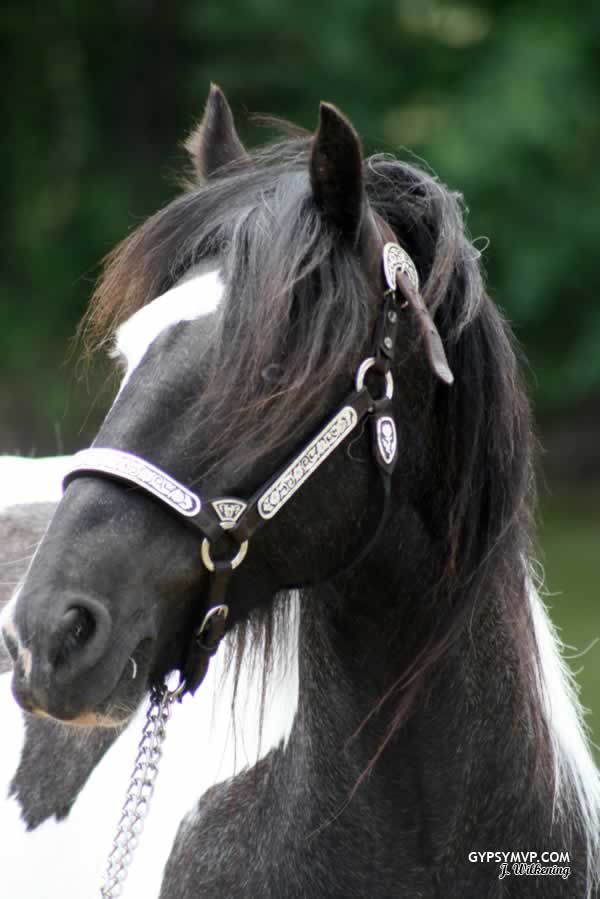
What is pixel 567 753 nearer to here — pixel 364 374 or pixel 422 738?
pixel 422 738

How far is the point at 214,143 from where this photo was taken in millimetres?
2320

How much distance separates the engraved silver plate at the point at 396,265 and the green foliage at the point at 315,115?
734cm

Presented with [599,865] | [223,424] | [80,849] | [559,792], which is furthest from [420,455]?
[80,849]

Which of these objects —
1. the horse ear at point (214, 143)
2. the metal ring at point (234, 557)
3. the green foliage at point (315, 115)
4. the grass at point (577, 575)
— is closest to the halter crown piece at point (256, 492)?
the metal ring at point (234, 557)

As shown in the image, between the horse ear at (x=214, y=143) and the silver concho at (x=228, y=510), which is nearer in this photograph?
the silver concho at (x=228, y=510)

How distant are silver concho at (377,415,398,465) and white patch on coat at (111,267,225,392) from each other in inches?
12.3

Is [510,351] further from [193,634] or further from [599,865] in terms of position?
[599,865]

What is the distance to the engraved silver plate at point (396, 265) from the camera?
6.45 feet

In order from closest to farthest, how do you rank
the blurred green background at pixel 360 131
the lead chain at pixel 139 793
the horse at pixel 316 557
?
the horse at pixel 316 557
the lead chain at pixel 139 793
the blurred green background at pixel 360 131

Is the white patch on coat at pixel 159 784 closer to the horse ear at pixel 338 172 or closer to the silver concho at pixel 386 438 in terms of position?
the silver concho at pixel 386 438

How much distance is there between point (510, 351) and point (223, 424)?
596mm

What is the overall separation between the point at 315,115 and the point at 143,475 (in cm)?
1004

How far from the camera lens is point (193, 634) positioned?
1.87 meters

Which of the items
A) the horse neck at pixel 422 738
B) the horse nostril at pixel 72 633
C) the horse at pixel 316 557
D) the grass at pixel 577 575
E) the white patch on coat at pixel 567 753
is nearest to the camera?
the horse nostril at pixel 72 633
